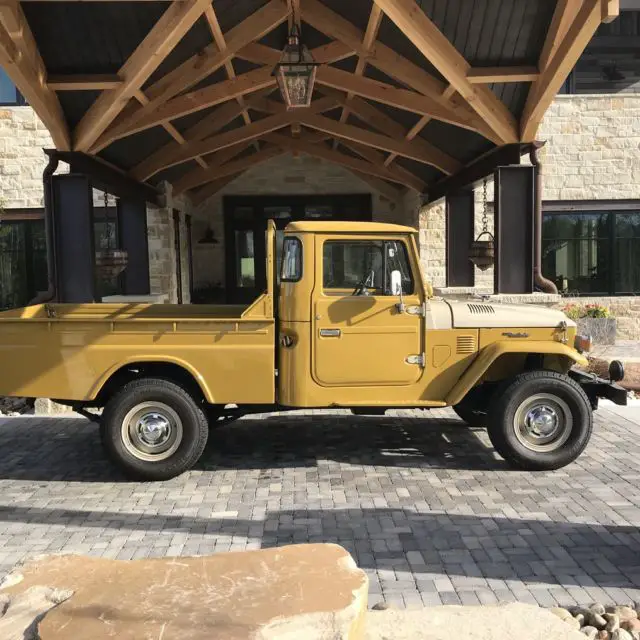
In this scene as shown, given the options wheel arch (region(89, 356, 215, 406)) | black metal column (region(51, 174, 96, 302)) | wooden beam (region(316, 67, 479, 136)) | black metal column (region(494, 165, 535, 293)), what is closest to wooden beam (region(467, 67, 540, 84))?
wooden beam (region(316, 67, 479, 136))

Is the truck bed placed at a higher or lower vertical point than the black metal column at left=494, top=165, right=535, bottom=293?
lower

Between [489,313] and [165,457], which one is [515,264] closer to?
[489,313]

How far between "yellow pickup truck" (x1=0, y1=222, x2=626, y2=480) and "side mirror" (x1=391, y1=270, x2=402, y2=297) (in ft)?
0.04

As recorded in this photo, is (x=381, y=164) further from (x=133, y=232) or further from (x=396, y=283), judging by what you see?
(x=396, y=283)

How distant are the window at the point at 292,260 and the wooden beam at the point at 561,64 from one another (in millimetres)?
3605

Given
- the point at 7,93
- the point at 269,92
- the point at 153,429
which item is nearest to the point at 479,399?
the point at 153,429

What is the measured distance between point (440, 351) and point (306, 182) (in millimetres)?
10614

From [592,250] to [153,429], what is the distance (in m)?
11.7

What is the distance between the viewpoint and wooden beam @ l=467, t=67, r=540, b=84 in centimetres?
768

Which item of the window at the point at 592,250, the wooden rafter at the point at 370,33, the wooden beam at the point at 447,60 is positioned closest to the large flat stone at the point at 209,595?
the wooden beam at the point at 447,60

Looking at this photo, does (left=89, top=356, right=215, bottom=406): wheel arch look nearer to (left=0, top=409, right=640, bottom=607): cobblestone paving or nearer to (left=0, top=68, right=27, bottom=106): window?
(left=0, top=409, right=640, bottom=607): cobblestone paving

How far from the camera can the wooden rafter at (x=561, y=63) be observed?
21.4 feet

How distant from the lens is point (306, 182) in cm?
1576

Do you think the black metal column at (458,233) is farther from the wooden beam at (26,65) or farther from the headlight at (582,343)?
the wooden beam at (26,65)
